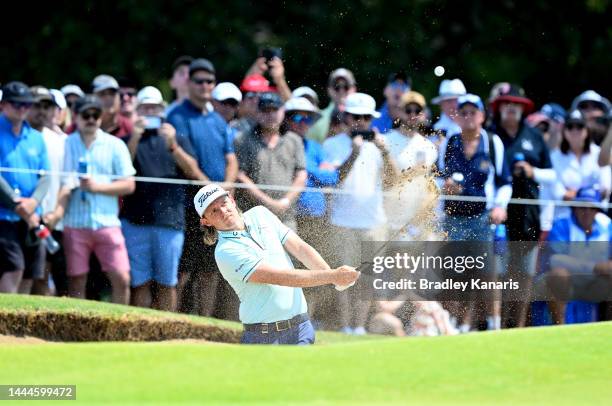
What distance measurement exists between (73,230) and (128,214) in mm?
513

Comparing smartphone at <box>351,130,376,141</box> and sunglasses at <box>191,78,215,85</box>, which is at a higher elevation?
sunglasses at <box>191,78,215,85</box>

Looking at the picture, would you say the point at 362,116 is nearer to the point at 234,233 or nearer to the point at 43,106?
the point at 43,106

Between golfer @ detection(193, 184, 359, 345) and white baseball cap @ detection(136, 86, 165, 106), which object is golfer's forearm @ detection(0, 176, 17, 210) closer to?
white baseball cap @ detection(136, 86, 165, 106)

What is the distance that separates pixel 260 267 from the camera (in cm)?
911

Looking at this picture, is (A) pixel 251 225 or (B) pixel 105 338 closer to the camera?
(A) pixel 251 225

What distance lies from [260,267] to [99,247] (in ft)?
12.0

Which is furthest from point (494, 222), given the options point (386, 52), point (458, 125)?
point (386, 52)

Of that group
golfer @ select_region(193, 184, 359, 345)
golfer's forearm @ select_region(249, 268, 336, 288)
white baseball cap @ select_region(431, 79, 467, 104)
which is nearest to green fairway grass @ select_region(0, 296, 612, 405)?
golfer's forearm @ select_region(249, 268, 336, 288)

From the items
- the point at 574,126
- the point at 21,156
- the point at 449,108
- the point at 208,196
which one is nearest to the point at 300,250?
the point at 208,196

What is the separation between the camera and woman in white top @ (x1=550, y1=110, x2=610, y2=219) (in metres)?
13.2

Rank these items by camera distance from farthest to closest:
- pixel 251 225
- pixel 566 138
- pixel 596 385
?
pixel 566 138 → pixel 251 225 → pixel 596 385

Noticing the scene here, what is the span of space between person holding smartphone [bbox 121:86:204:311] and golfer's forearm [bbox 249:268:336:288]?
340 cm

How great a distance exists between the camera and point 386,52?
2084 cm

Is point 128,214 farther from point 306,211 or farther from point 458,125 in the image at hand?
point 458,125
